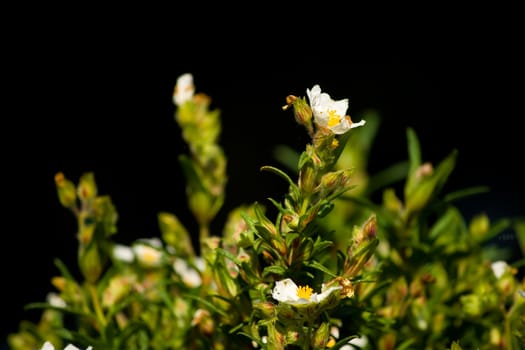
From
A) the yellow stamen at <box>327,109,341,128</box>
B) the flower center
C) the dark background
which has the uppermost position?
the yellow stamen at <box>327,109,341,128</box>

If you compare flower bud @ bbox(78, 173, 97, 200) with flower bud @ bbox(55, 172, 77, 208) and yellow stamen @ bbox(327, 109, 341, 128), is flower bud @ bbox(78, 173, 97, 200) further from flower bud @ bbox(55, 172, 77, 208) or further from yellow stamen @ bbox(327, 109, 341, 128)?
yellow stamen @ bbox(327, 109, 341, 128)

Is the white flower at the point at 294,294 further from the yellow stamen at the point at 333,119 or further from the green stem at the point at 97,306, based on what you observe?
the green stem at the point at 97,306

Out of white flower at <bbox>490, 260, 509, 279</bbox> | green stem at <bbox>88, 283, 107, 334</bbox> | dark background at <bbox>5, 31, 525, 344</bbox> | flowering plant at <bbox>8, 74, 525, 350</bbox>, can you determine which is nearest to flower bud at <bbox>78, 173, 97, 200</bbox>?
flowering plant at <bbox>8, 74, 525, 350</bbox>

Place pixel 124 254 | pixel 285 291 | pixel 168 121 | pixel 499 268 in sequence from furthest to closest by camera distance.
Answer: pixel 168 121
pixel 124 254
pixel 499 268
pixel 285 291

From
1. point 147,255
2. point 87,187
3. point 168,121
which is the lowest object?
point 168,121

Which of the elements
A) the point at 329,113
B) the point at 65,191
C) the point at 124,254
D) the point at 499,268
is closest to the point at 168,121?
the point at 124,254

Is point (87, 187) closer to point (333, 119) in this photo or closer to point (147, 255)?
point (147, 255)

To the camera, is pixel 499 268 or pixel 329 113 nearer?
pixel 329 113
